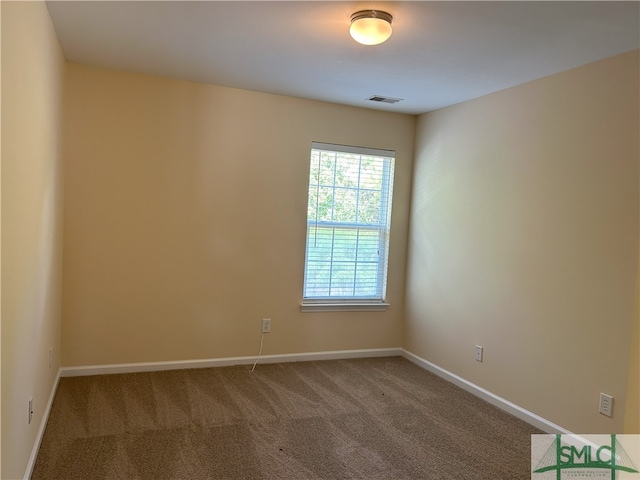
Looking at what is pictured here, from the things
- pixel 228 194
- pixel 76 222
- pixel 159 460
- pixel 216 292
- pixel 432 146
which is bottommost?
pixel 159 460

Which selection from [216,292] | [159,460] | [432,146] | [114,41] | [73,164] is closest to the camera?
[159,460]

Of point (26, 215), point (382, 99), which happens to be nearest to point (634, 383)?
point (382, 99)

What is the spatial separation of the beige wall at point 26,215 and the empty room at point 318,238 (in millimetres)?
A: 25

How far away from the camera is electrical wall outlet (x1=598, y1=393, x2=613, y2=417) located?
2703 mm

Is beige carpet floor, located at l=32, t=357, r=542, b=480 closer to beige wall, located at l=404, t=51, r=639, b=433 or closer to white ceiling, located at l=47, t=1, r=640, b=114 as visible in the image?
beige wall, located at l=404, t=51, r=639, b=433

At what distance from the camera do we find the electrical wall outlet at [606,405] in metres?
2.70

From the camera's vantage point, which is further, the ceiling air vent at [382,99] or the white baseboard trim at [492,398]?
the ceiling air vent at [382,99]

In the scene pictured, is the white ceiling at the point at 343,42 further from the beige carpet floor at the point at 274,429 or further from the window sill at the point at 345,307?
the beige carpet floor at the point at 274,429

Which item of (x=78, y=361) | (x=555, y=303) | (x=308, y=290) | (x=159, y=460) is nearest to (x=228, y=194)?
(x=308, y=290)

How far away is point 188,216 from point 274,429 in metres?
1.83

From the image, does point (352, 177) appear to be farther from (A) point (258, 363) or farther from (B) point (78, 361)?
(B) point (78, 361)

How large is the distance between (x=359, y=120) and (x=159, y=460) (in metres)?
3.18

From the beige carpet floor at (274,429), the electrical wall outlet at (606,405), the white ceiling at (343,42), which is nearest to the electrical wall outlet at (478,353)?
the beige carpet floor at (274,429)

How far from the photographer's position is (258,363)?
4137mm
